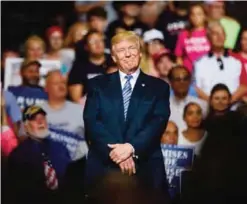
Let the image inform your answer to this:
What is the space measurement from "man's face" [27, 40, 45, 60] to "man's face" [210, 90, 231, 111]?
754mm

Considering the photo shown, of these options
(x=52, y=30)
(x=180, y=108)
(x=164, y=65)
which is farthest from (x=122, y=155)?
(x=52, y=30)

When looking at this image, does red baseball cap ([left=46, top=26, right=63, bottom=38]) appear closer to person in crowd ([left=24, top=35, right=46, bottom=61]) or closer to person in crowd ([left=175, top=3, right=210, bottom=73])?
person in crowd ([left=24, top=35, right=46, bottom=61])

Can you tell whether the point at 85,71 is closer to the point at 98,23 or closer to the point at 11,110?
the point at 98,23

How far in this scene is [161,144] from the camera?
2.68m

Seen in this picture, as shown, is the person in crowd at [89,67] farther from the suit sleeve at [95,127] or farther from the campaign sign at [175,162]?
the campaign sign at [175,162]

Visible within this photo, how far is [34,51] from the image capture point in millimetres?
2904

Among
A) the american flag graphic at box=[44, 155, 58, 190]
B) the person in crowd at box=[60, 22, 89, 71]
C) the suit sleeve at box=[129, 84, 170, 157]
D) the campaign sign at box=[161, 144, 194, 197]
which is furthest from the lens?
the person in crowd at box=[60, 22, 89, 71]

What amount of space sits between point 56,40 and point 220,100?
Answer: 741mm

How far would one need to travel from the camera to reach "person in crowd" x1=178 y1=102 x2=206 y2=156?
271 centimetres

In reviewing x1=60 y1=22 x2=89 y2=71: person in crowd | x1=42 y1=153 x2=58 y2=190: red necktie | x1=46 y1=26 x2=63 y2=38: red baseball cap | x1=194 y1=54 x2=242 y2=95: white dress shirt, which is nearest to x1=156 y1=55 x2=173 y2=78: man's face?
x1=194 y1=54 x2=242 y2=95: white dress shirt

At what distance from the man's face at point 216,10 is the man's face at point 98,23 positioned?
442 mm

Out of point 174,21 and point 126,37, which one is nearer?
point 126,37

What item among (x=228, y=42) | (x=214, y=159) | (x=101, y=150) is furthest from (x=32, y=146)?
(x=228, y=42)

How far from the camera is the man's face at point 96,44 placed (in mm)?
2799
